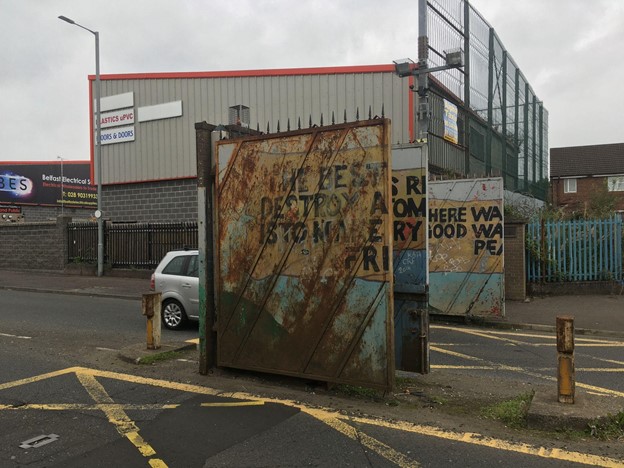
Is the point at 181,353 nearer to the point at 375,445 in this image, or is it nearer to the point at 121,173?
the point at 375,445

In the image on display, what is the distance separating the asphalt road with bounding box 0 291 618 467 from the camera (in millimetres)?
3850

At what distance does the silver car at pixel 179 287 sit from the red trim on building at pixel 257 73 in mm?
12630

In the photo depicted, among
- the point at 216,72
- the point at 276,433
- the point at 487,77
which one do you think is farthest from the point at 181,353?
the point at 487,77

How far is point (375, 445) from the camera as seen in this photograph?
4070mm

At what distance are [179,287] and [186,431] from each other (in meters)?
5.39

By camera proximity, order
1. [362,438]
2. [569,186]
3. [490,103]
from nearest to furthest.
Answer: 1. [362,438]
2. [490,103]
3. [569,186]

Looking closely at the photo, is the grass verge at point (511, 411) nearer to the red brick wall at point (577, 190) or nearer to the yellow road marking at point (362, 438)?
the yellow road marking at point (362, 438)

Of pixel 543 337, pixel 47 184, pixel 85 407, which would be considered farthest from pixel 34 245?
pixel 47 184

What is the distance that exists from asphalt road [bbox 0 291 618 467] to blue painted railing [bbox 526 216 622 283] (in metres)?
10.6

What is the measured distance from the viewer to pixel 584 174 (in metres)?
41.2

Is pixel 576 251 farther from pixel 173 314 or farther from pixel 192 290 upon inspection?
pixel 173 314

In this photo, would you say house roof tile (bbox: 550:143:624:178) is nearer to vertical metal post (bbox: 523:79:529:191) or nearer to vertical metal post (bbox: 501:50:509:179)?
vertical metal post (bbox: 523:79:529:191)

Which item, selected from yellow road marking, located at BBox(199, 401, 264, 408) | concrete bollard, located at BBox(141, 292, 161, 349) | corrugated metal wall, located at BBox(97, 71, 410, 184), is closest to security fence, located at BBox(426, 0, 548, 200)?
corrugated metal wall, located at BBox(97, 71, 410, 184)

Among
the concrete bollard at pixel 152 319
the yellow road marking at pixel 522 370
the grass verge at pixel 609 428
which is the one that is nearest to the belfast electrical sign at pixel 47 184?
the concrete bollard at pixel 152 319
